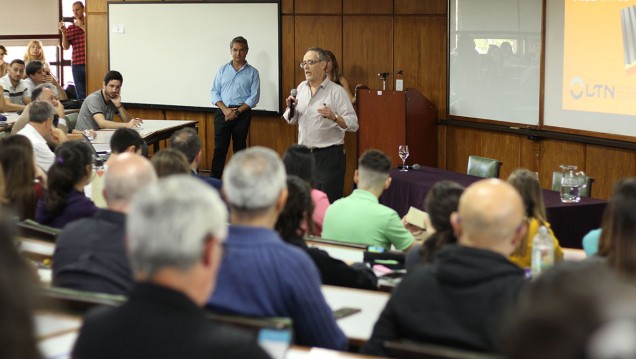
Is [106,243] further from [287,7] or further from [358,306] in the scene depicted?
[287,7]

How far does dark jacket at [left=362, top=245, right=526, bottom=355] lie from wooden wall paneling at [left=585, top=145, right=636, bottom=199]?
5524mm

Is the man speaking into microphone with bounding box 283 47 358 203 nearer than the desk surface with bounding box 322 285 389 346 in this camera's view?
No

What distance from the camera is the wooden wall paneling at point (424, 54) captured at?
10.4m

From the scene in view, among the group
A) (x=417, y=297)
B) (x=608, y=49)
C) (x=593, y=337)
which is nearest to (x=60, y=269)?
(x=417, y=297)

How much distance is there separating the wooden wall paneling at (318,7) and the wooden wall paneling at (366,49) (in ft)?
0.52

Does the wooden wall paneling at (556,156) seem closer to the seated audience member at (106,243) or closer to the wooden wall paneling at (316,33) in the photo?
the wooden wall paneling at (316,33)

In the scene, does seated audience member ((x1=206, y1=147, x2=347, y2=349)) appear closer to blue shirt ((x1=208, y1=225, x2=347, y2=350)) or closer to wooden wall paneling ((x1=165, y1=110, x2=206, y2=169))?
blue shirt ((x1=208, y1=225, x2=347, y2=350))

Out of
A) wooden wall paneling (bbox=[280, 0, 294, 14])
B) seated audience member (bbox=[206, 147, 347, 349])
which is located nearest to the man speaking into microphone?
wooden wall paneling (bbox=[280, 0, 294, 14])

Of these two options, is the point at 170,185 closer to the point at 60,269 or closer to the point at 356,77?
the point at 60,269

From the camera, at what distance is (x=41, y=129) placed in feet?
22.7

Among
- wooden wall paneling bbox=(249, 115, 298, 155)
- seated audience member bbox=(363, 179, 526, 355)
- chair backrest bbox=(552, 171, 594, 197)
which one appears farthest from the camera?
wooden wall paneling bbox=(249, 115, 298, 155)

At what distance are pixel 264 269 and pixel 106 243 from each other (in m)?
0.77

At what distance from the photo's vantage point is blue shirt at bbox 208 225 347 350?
277cm

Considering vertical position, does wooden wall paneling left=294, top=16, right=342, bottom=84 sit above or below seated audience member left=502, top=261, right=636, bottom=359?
above
